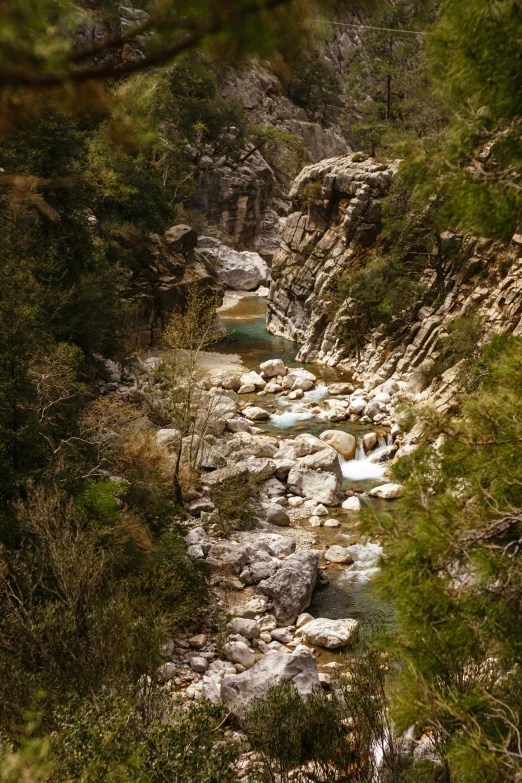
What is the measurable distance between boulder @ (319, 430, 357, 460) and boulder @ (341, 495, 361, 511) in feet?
11.7

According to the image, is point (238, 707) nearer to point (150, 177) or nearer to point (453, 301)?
point (453, 301)

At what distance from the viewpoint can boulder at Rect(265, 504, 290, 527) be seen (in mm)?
17766

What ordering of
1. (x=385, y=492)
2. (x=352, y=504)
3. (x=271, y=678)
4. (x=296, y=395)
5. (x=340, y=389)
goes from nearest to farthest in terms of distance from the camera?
1. (x=271, y=678)
2. (x=352, y=504)
3. (x=385, y=492)
4. (x=296, y=395)
5. (x=340, y=389)

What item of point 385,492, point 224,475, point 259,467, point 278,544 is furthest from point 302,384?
point 278,544

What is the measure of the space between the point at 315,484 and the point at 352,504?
50.9 inches

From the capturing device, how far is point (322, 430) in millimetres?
24609

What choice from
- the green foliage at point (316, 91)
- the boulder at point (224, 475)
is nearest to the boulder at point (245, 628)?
the boulder at point (224, 475)

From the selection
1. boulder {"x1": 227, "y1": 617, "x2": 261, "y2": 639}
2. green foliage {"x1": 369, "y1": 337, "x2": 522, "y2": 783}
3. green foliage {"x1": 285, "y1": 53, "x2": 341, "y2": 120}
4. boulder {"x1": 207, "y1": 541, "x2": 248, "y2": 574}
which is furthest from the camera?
green foliage {"x1": 285, "y1": 53, "x2": 341, "y2": 120}

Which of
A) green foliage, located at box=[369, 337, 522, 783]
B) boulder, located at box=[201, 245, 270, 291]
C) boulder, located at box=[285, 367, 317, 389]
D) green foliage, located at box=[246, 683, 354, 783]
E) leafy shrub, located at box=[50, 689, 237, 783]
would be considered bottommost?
boulder, located at box=[201, 245, 270, 291]

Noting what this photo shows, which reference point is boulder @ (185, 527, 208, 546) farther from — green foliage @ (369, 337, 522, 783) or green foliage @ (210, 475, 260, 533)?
green foliage @ (369, 337, 522, 783)

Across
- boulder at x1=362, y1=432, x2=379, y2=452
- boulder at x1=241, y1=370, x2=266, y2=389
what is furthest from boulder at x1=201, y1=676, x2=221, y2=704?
boulder at x1=241, y1=370, x2=266, y2=389

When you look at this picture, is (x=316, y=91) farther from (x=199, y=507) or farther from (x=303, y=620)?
(x=303, y=620)

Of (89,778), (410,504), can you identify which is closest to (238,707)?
(89,778)

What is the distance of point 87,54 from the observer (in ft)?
8.77
